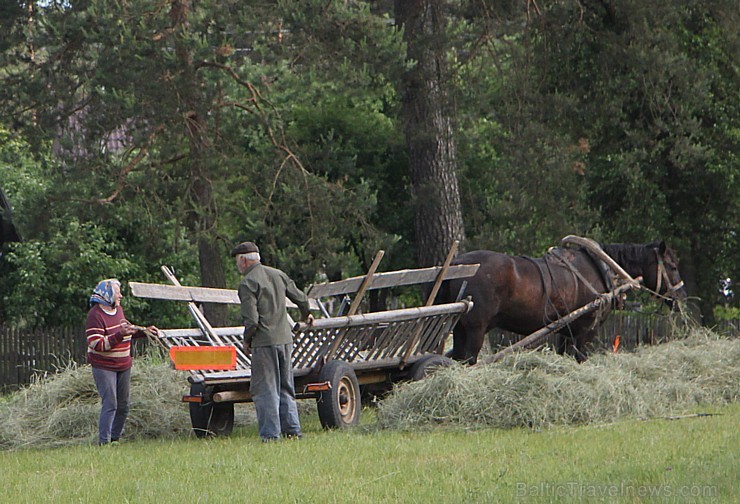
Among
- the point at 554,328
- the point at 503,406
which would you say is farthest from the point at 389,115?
the point at 503,406

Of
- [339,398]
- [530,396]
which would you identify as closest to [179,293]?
[339,398]

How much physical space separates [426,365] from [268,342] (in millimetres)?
2297

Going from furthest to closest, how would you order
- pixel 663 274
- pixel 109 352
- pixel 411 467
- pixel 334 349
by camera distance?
pixel 663 274
pixel 334 349
pixel 109 352
pixel 411 467

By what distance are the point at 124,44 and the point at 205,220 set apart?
3084 millimetres

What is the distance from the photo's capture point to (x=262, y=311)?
33.0 ft

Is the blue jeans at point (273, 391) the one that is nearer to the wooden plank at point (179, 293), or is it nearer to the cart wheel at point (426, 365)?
the wooden plank at point (179, 293)

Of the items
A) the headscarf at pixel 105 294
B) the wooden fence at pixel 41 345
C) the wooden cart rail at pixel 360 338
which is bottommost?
the wooden fence at pixel 41 345

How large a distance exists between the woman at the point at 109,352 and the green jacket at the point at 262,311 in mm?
956

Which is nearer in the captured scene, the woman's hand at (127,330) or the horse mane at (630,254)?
the woman's hand at (127,330)

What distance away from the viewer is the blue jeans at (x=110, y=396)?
34.1 feet

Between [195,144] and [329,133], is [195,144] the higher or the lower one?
the lower one

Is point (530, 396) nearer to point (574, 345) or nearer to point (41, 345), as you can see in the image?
point (574, 345)

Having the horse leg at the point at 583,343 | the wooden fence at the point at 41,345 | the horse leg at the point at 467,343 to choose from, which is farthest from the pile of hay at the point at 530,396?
the wooden fence at the point at 41,345

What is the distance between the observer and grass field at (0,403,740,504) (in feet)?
22.9
